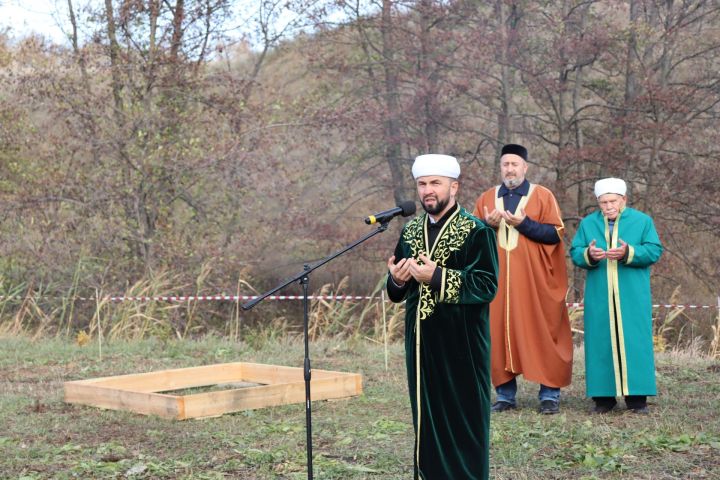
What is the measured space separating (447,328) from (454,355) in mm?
134

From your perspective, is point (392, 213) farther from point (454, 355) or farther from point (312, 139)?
point (312, 139)

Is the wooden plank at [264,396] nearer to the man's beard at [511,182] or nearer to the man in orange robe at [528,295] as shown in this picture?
the man in orange robe at [528,295]

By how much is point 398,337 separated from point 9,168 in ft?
27.7

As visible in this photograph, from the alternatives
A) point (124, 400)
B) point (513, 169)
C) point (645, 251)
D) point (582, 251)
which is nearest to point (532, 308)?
point (582, 251)

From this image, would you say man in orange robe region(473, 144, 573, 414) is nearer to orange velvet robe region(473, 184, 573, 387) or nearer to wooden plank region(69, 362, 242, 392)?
orange velvet robe region(473, 184, 573, 387)

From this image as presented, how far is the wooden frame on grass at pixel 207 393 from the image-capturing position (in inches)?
320

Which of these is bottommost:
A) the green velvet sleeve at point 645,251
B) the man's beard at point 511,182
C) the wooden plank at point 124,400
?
the wooden plank at point 124,400

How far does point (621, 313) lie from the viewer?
27.5 ft

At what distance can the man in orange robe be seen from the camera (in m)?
8.34

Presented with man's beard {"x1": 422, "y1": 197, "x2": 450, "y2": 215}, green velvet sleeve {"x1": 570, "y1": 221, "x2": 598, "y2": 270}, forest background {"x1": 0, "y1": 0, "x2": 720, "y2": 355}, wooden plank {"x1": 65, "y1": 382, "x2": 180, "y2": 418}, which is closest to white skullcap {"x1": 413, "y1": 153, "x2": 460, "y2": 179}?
man's beard {"x1": 422, "y1": 197, "x2": 450, "y2": 215}

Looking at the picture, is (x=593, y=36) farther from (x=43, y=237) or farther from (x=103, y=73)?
(x=43, y=237)

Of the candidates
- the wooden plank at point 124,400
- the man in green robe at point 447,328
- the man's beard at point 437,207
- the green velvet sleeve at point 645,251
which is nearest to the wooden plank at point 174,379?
the wooden plank at point 124,400

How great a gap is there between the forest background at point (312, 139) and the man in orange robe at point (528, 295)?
20.4ft

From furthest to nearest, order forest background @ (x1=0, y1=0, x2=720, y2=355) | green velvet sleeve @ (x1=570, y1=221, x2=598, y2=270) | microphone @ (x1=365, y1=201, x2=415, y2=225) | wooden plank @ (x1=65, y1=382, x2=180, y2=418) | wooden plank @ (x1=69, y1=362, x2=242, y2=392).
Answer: forest background @ (x1=0, y1=0, x2=720, y2=355)
wooden plank @ (x1=69, y1=362, x2=242, y2=392)
green velvet sleeve @ (x1=570, y1=221, x2=598, y2=270)
wooden plank @ (x1=65, y1=382, x2=180, y2=418)
microphone @ (x1=365, y1=201, x2=415, y2=225)
